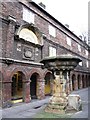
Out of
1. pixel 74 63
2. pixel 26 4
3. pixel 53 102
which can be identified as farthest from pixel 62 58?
pixel 26 4

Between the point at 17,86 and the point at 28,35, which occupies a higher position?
the point at 28,35

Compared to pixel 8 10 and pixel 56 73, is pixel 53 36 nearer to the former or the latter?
pixel 8 10

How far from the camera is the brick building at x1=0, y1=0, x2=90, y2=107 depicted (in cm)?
1434

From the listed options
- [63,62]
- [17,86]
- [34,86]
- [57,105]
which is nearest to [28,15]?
[17,86]

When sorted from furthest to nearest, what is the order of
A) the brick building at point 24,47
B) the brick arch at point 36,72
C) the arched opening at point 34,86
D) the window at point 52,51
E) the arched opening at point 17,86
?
the window at point 52,51 → the arched opening at point 34,86 → the brick arch at point 36,72 → the arched opening at point 17,86 → the brick building at point 24,47

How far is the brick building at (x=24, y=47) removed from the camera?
47.0 ft

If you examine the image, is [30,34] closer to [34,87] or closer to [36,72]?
[36,72]

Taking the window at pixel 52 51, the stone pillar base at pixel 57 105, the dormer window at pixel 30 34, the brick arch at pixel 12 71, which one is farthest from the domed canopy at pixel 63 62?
the window at pixel 52 51

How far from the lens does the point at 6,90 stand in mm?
14055

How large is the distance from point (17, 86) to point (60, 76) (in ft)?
22.3

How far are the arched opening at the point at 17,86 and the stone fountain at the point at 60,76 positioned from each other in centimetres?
580

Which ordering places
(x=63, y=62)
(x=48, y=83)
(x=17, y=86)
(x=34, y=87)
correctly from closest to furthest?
(x=63, y=62) → (x=17, y=86) → (x=34, y=87) → (x=48, y=83)

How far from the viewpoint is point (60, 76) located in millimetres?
11047

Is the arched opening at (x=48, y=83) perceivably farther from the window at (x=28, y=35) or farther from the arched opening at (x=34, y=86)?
the window at (x=28, y=35)
